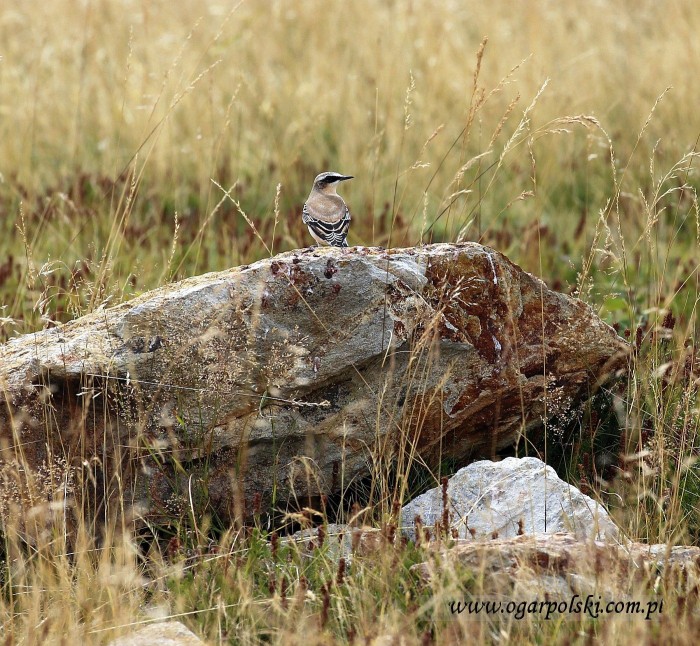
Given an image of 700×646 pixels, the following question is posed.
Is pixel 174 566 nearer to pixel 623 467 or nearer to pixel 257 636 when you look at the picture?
pixel 257 636

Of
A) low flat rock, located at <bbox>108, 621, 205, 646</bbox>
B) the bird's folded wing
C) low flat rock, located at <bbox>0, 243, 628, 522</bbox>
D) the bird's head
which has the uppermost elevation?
the bird's head

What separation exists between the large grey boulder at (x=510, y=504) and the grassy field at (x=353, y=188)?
0.18m

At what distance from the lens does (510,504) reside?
3420mm

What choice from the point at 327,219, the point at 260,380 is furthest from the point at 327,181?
the point at 260,380

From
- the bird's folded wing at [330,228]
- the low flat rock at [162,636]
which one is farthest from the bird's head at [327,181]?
the low flat rock at [162,636]

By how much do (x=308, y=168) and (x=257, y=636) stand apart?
18.1 feet

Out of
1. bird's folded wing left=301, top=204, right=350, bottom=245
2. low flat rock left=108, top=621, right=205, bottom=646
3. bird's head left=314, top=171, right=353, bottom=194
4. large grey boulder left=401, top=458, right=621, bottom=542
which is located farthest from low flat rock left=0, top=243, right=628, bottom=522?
bird's head left=314, top=171, right=353, bottom=194

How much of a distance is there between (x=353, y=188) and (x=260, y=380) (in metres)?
4.28

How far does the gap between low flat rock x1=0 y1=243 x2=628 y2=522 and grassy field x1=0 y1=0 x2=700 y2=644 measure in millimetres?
246

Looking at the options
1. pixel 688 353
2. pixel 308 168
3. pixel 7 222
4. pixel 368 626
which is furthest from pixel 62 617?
pixel 308 168

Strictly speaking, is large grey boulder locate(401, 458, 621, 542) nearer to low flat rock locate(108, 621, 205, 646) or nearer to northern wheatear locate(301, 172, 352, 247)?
low flat rock locate(108, 621, 205, 646)

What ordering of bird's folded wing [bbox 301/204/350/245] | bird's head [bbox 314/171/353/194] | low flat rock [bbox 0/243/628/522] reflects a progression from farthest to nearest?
bird's head [bbox 314/171/353/194] < bird's folded wing [bbox 301/204/350/245] < low flat rock [bbox 0/243/628/522]

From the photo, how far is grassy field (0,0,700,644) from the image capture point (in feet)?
9.81

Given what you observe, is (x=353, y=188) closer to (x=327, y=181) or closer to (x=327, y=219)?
(x=327, y=181)
